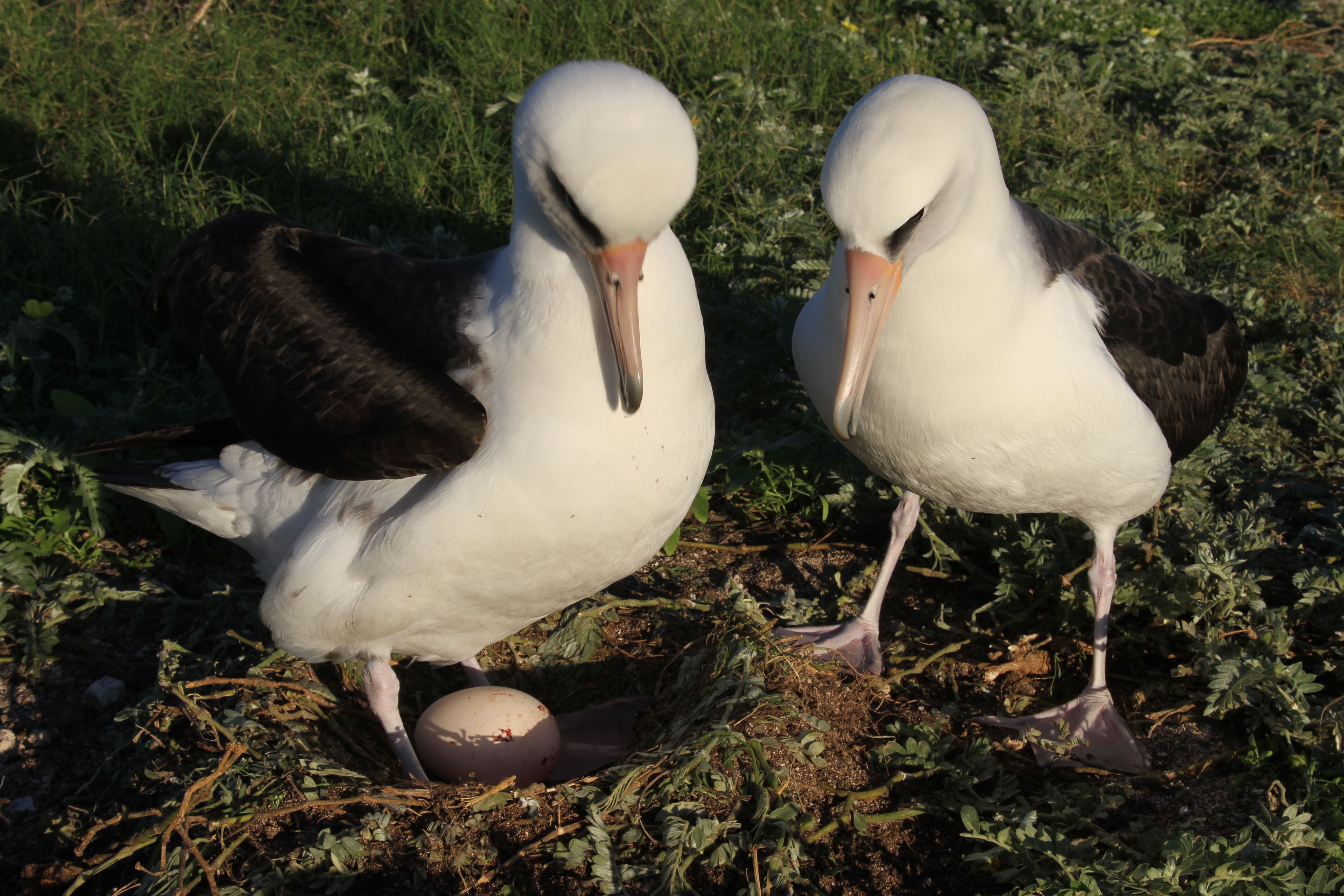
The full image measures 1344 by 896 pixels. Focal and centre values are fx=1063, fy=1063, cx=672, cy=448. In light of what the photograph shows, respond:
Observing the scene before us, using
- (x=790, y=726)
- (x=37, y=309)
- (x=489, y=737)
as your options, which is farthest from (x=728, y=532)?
(x=37, y=309)

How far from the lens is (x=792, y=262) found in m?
5.62

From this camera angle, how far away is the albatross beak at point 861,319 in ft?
9.99

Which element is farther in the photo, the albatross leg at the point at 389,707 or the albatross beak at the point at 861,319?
the albatross leg at the point at 389,707

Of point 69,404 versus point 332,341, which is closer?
point 332,341

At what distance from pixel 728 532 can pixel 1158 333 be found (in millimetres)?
1981

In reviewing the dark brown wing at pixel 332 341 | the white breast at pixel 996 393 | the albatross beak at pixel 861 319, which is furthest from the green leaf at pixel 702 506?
the dark brown wing at pixel 332 341

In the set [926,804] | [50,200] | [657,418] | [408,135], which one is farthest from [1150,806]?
[50,200]

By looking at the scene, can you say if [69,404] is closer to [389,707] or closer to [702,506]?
[389,707]

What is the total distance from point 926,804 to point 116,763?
8.69 ft

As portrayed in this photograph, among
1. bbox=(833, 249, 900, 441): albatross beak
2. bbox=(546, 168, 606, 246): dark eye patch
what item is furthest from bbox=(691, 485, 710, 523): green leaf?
bbox=(546, 168, 606, 246): dark eye patch

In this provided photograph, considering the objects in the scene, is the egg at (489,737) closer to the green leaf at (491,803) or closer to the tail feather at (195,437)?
the green leaf at (491,803)

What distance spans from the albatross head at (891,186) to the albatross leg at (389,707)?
5.65 ft

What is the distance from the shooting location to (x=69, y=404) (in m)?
4.77

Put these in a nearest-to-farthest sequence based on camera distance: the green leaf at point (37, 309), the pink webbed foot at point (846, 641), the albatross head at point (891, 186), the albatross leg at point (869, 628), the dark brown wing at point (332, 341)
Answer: the albatross head at point (891, 186)
the dark brown wing at point (332, 341)
the pink webbed foot at point (846, 641)
the albatross leg at point (869, 628)
the green leaf at point (37, 309)
